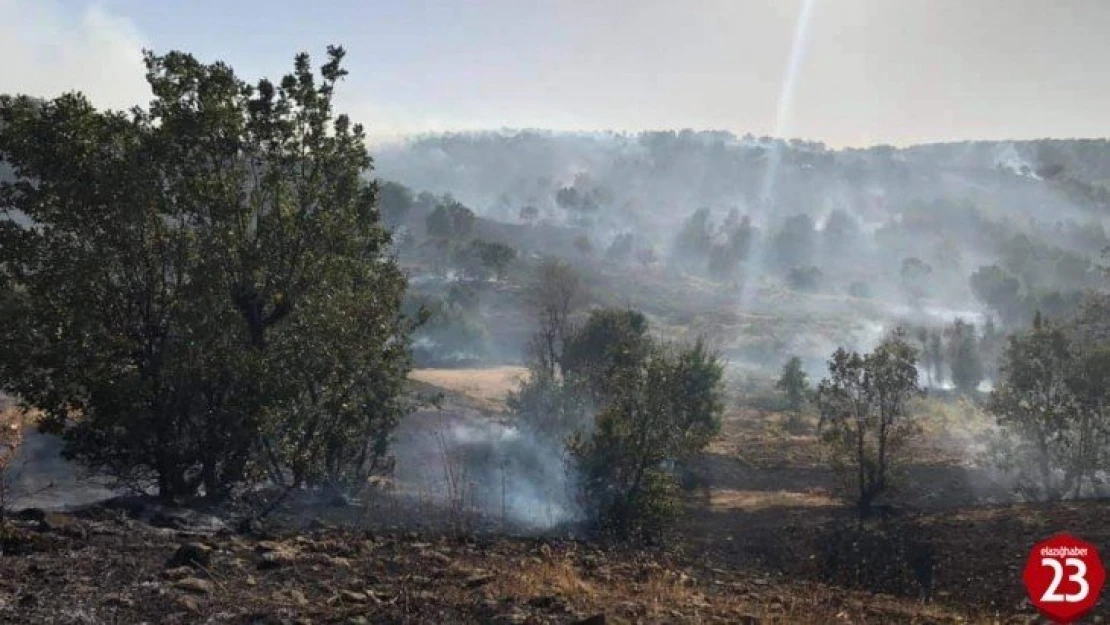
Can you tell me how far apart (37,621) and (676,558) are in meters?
12.6

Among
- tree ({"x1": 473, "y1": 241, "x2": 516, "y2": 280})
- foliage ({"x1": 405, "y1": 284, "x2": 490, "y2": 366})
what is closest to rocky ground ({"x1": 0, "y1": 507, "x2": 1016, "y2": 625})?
foliage ({"x1": 405, "y1": 284, "x2": 490, "y2": 366})

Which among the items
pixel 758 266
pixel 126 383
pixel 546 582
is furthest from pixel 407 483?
pixel 758 266

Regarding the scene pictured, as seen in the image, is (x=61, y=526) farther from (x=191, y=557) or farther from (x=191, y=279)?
(x=191, y=279)

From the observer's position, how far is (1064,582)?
44.8 feet

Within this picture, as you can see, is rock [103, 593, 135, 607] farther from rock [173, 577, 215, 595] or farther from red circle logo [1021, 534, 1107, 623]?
red circle logo [1021, 534, 1107, 623]

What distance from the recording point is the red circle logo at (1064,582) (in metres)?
12.8

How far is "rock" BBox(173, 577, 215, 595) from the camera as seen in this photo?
934cm

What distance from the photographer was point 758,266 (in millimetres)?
182500

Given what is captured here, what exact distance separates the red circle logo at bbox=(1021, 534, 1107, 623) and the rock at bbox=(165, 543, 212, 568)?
1329 cm

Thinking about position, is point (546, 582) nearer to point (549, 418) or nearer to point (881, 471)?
point (881, 471)

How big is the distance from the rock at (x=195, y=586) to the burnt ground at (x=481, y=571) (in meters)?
0.03

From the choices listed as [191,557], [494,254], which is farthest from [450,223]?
[191,557]

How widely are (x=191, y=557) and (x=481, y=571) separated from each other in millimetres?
4210

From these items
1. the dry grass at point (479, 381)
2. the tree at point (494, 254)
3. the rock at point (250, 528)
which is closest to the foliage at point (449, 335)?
the dry grass at point (479, 381)
